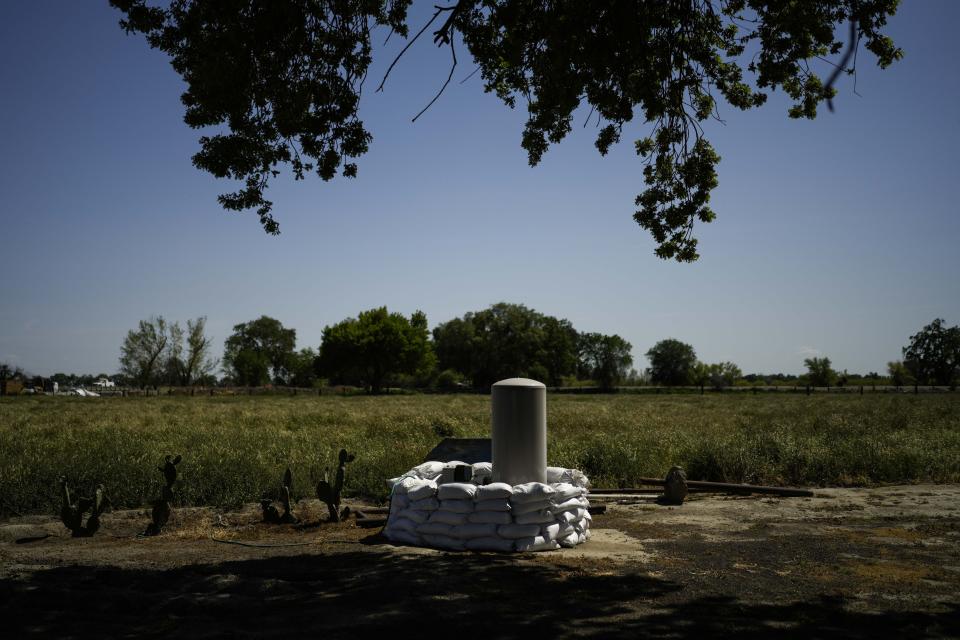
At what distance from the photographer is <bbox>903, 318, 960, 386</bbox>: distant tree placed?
325 ft

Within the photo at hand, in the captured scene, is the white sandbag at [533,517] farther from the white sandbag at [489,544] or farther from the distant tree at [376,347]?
the distant tree at [376,347]

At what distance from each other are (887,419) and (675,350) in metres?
100

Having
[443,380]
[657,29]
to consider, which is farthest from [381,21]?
[443,380]

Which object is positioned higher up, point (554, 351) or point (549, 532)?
point (554, 351)

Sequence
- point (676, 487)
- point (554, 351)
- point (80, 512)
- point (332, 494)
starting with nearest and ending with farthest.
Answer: point (80, 512), point (332, 494), point (676, 487), point (554, 351)

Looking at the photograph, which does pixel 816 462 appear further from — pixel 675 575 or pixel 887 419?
pixel 887 419

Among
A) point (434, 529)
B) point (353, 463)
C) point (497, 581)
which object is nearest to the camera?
point (497, 581)

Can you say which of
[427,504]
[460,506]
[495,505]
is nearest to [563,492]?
[495,505]

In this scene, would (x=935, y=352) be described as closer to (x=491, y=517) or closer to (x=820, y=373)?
(x=820, y=373)

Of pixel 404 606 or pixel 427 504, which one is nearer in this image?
pixel 404 606

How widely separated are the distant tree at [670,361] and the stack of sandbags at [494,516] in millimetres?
98731

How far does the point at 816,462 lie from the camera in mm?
12023

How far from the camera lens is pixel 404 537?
7340mm

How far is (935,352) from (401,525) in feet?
397
